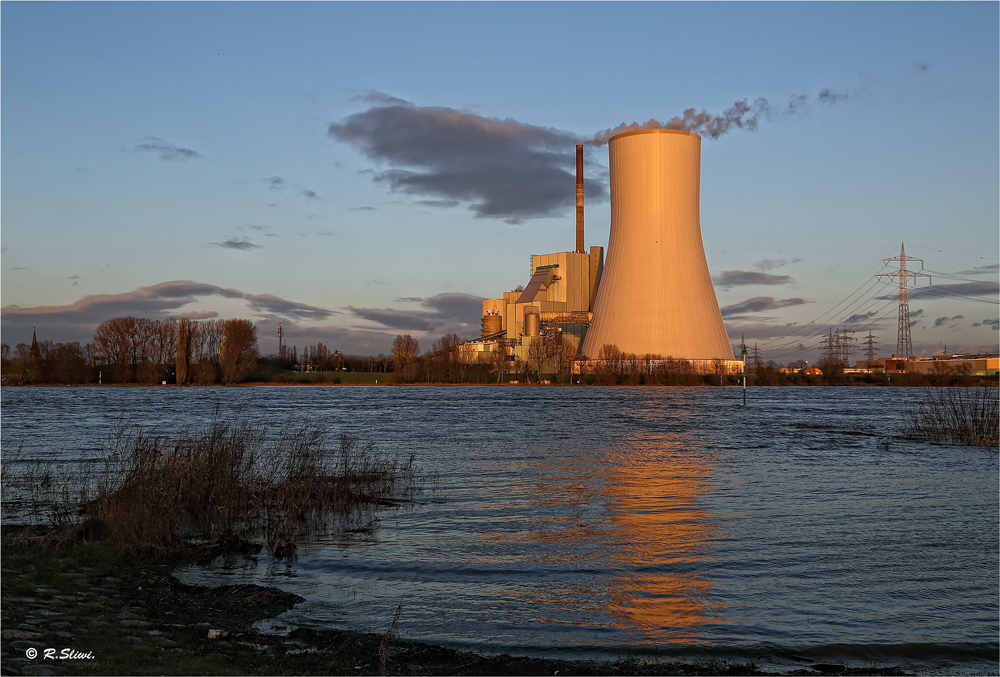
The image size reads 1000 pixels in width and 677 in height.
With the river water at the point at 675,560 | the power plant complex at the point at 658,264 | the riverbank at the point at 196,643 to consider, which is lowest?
the river water at the point at 675,560

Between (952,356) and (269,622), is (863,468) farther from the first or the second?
(952,356)

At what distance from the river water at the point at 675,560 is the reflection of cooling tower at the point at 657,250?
30723mm

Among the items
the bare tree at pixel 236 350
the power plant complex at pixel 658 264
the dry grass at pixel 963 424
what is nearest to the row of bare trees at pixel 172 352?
the bare tree at pixel 236 350

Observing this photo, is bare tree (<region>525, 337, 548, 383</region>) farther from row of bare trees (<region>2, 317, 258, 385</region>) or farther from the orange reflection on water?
the orange reflection on water

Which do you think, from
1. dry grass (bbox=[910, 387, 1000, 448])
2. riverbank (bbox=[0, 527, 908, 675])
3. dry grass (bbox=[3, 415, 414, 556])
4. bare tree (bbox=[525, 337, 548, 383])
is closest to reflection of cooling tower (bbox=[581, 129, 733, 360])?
bare tree (bbox=[525, 337, 548, 383])

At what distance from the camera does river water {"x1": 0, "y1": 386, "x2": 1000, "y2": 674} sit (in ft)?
16.2

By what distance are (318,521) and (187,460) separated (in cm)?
144

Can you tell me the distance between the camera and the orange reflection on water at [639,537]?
5.41m

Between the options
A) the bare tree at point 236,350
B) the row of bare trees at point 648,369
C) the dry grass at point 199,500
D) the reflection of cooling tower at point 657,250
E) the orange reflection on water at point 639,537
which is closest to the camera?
the orange reflection on water at point 639,537

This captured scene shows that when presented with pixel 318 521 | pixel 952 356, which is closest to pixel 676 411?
pixel 318 521

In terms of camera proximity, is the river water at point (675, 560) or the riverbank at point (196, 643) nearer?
the riverbank at point (196, 643)

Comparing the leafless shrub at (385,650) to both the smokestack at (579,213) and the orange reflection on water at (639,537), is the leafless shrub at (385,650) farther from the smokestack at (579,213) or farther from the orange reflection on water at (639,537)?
the smokestack at (579,213)

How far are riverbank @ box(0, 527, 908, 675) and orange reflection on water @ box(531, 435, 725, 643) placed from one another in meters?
0.89

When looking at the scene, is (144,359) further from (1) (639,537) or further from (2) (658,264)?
(1) (639,537)
